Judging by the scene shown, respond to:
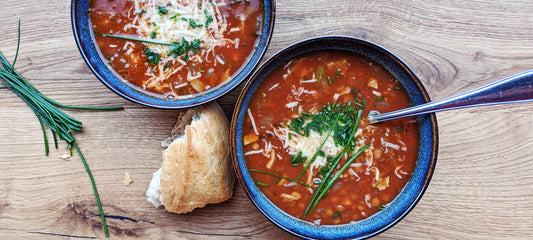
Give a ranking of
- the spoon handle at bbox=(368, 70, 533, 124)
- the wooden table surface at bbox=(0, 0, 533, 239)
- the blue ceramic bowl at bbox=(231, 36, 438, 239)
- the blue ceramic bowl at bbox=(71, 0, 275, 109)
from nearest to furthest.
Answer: the spoon handle at bbox=(368, 70, 533, 124) → the blue ceramic bowl at bbox=(231, 36, 438, 239) → the blue ceramic bowl at bbox=(71, 0, 275, 109) → the wooden table surface at bbox=(0, 0, 533, 239)

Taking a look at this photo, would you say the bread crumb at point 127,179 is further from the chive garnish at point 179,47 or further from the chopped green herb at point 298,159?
the chopped green herb at point 298,159

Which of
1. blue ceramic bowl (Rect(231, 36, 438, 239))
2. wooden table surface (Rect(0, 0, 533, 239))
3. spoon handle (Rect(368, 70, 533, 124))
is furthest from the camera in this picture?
wooden table surface (Rect(0, 0, 533, 239))

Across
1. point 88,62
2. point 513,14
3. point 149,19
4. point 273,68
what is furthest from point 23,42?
point 513,14

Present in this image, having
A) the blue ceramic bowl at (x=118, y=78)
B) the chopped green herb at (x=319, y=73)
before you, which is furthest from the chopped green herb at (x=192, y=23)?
the chopped green herb at (x=319, y=73)

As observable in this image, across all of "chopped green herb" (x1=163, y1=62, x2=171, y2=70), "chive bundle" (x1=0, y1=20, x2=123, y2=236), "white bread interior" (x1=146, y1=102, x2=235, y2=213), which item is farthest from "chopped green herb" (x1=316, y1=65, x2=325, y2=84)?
"chive bundle" (x1=0, y1=20, x2=123, y2=236)

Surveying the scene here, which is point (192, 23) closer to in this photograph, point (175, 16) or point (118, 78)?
point (175, 16)

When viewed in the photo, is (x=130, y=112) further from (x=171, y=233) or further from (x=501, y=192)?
(x=501, y=192)

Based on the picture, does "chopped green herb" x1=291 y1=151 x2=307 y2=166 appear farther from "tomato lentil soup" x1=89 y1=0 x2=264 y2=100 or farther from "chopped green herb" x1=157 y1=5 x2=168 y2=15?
"chopped green herb" x1=157 y1=5 x2=168 y2=15
